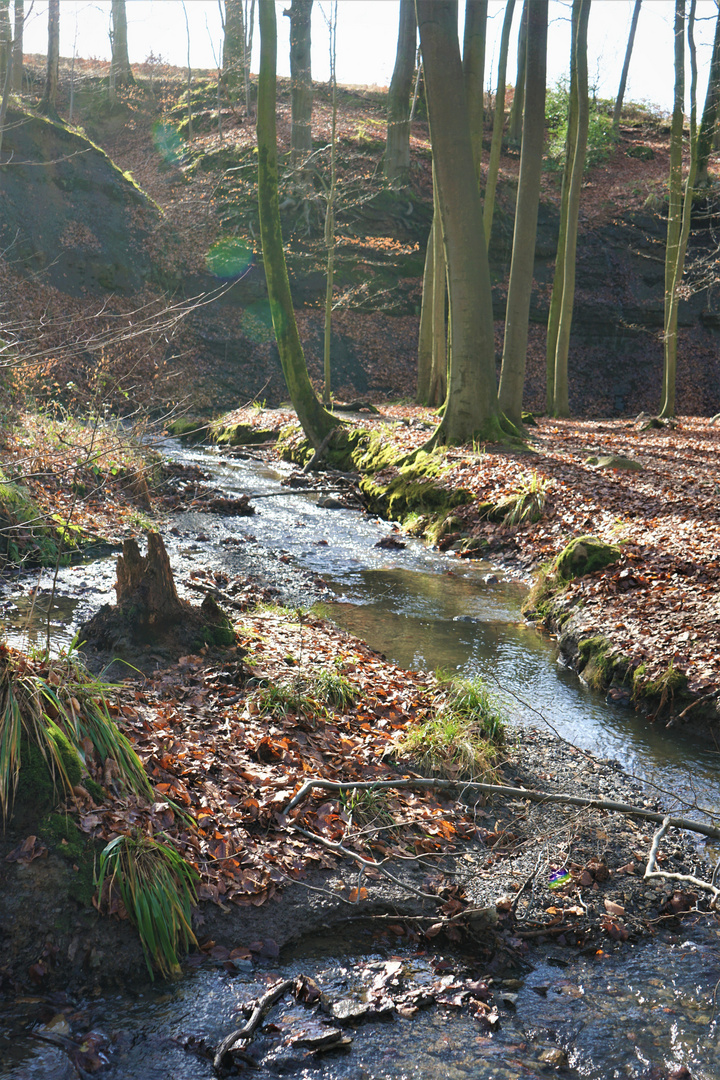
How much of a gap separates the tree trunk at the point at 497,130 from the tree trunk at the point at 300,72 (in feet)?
22.8

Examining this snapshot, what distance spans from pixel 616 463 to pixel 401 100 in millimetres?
20361

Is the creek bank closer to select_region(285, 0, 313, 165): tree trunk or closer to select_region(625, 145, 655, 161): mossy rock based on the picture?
select_region(285, 0, 313, 165): tree trunk

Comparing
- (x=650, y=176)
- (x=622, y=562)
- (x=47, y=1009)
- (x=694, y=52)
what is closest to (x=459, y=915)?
(x=47, y=1009)

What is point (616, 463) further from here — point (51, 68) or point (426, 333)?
point (51, 68)

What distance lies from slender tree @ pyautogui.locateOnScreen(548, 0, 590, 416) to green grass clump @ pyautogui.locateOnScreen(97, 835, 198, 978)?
16988mm

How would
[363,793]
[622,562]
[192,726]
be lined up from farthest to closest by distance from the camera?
[622,562]
[192,726]
[363,793]

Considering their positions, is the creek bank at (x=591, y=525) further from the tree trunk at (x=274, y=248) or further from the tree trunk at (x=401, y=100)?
the tree trunk at (x=401, y=100)

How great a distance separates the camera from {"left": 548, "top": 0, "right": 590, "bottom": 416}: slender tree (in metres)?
16.0

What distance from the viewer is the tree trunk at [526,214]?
13.6 meters

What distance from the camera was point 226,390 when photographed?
74.9ft

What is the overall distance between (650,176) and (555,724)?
32.3m

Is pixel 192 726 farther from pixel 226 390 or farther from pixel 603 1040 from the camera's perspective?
pixel 226 390

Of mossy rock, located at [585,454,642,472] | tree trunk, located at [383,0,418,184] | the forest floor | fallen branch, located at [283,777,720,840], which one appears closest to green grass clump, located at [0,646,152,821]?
the forest floor

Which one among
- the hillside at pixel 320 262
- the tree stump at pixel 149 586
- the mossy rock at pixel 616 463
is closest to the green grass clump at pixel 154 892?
the tree stump at pixel 149 586
